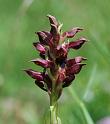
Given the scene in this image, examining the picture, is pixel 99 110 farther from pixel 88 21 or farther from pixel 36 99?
pixel 88 21

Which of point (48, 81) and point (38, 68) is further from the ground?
point (48, 81)

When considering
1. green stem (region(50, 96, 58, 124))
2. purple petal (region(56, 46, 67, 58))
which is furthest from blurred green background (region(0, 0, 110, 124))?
purple petal (region(56, 46, 67, 58))

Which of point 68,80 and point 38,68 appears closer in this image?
point 68,80

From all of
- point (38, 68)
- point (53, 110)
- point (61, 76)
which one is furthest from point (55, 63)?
point (38, 68)

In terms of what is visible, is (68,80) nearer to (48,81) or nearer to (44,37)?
(48,81)

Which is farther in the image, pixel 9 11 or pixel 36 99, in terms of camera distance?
pixel 9 11

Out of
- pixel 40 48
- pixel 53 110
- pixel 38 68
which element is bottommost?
pixel 38 68

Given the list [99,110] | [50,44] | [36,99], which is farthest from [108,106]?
[50,44]
